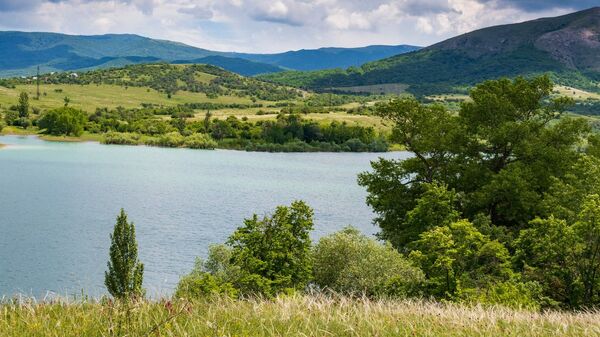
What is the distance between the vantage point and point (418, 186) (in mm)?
43594

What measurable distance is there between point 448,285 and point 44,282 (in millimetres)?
33929

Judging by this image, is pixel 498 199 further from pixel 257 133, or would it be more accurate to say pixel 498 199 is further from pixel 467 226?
pixel 257 133

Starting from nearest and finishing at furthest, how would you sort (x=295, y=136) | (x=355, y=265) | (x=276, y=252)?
(x=276, y=252) < (x=355, y=265) < (x=295, y=136)

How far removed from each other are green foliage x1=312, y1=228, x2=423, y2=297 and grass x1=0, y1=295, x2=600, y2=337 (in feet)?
74.4

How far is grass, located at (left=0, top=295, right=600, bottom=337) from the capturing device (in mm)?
7934

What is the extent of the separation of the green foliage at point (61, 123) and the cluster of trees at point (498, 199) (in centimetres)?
15412

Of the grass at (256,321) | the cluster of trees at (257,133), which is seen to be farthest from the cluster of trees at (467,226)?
the cluster of trees at (257,133)

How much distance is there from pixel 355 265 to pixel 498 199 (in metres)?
9.92

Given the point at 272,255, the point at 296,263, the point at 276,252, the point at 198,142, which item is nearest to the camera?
the point at 272,255

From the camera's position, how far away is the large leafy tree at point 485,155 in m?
38.0

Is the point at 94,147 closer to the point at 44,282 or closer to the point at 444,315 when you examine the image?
the point at 44,282

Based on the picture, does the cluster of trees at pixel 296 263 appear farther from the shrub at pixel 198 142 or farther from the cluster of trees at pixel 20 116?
the cluster of trees at pixel 20 116

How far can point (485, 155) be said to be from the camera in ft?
142

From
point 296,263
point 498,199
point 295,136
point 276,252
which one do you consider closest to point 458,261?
point 296,263
